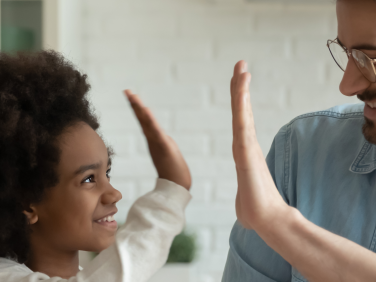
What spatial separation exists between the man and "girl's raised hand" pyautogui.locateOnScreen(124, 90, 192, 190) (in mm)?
157

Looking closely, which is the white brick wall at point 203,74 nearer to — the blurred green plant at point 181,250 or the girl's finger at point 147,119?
the blurred green plant at point 181,250

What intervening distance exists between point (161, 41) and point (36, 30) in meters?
0.53

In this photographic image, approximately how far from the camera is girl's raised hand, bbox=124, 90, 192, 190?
77 centimetres

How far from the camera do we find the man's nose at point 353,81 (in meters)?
0.68

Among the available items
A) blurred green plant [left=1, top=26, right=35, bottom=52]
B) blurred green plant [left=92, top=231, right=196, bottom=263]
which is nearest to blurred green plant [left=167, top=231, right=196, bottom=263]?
blurred green plant [left=92, top=231, right=196, bottom=263]

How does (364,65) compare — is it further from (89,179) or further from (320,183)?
(89,179)

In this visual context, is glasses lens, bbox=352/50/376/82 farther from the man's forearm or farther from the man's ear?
the man's ear

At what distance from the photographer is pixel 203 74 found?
178cm

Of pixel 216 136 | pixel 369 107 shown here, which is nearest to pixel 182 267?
pixel 216 136

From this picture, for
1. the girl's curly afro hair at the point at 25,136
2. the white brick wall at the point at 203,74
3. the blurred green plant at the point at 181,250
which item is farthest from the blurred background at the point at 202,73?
the girl's curly afro hair at the point at 25,136

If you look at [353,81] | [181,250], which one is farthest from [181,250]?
[353,81]

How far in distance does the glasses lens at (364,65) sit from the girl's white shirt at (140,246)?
381 millimetres

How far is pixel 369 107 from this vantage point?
700mm

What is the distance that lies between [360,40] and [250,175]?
0.30 meters
